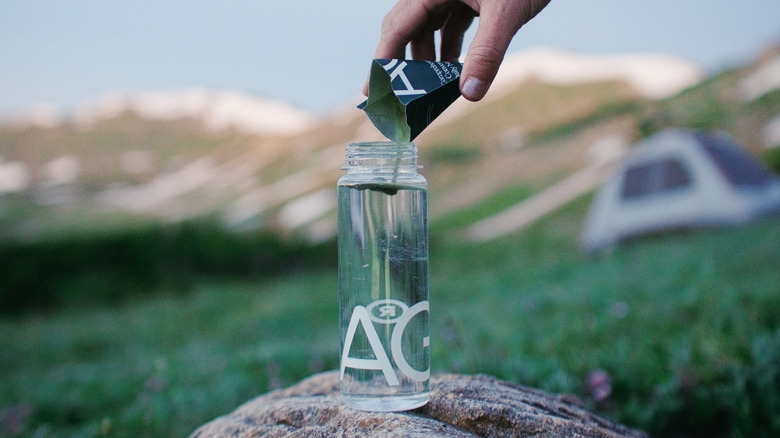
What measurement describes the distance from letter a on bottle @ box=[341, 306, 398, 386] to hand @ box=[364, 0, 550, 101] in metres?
0.72

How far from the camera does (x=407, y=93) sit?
6.08ft

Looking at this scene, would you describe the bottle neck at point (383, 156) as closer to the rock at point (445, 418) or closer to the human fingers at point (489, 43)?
the human fingers at point (489, 43)

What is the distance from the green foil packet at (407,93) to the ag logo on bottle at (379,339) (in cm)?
50

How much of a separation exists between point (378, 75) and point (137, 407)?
3.24 metres

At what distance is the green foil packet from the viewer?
1885 mm

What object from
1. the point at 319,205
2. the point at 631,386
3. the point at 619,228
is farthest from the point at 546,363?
the point at 319,205

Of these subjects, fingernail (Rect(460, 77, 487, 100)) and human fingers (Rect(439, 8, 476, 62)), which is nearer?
fingernail (Rect(460, 77, 487, 100))

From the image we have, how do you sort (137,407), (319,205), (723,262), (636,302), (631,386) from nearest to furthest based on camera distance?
(631,386)
(137,407)
(636,302)
(723,262)
(319,205)

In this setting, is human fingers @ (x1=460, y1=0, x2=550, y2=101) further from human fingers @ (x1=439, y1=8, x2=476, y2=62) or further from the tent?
the tent

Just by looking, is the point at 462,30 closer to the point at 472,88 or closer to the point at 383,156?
the point at 472,88

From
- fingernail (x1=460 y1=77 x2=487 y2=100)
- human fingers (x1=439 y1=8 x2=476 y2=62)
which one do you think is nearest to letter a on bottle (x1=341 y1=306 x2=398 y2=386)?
fingernail (x1=460 y1=77 x2=487 y2=100)

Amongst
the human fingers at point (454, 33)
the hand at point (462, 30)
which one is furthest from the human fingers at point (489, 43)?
the human fingers at point (454, 33)

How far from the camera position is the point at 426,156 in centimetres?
3075

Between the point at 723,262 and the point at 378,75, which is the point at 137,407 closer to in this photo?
the point at 378,75
